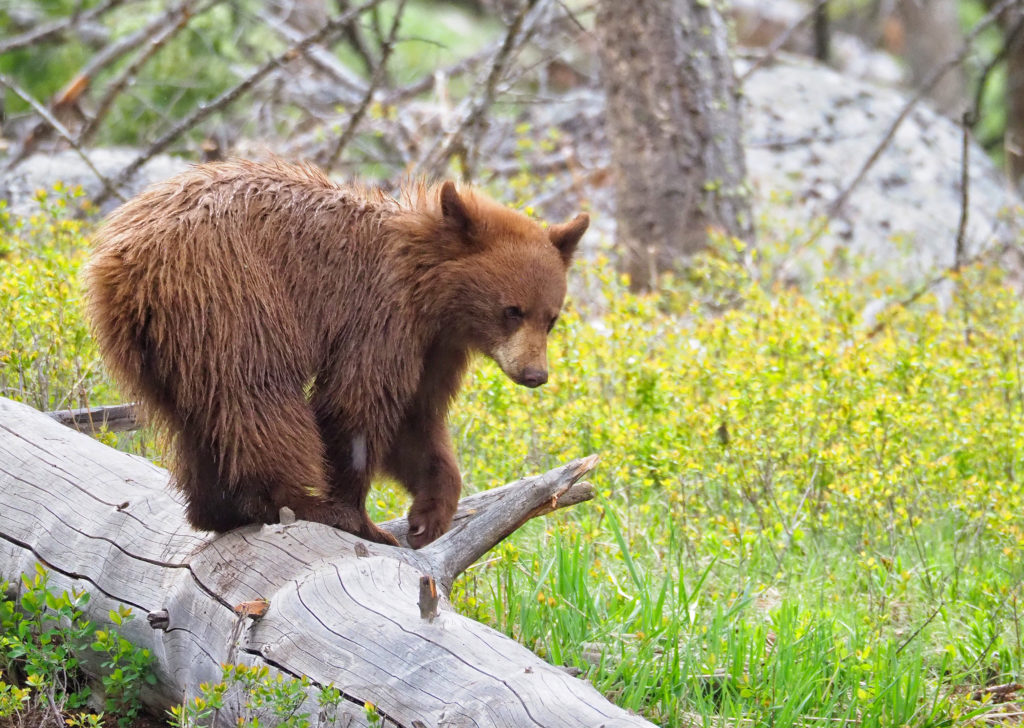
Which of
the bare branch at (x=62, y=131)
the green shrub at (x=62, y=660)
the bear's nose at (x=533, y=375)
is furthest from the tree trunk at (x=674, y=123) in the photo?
the green shrub at (x=62, y=660)

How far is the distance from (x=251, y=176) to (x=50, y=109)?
5857 mm

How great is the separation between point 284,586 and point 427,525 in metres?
0.79

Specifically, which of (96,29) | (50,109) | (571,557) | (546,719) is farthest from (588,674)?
(96,29)

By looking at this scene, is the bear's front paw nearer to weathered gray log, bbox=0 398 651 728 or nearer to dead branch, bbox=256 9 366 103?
weathered gray log, bbox=0 398 651 728

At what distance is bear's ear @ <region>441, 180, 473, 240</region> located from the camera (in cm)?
369

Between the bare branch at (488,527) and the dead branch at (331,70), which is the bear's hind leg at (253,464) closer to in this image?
the bare branch at (488,527)

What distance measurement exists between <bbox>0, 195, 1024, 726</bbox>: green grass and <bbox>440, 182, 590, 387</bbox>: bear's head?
753 mm

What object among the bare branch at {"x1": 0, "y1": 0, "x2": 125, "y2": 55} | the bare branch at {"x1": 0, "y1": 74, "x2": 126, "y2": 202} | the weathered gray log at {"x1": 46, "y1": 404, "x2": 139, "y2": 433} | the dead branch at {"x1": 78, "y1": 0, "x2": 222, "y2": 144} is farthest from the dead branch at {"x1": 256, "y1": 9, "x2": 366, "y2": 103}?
the weathered gray log at {"x1": 46, "y1": 404, "x2": 139, "y2": 433}

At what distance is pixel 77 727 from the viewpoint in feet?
11.3

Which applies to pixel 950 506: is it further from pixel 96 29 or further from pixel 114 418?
pixel 96 29

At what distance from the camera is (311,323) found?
3.65 meters

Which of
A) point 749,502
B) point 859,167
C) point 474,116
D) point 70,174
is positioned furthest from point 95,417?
point 859,167

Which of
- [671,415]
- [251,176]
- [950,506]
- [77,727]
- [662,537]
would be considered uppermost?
[251,176]

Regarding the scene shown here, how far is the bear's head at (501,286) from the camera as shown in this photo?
379 centimetres
